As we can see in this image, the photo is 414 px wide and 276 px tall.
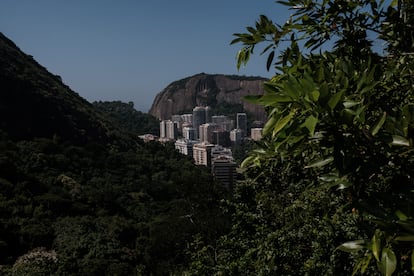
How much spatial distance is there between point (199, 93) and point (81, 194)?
75.1 metres

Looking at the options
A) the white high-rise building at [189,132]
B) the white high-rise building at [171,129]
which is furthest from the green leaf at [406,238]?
the white high-rise building at [171,129]

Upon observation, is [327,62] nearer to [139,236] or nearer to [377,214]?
[377,214]

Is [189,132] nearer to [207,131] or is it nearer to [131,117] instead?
[207,131]

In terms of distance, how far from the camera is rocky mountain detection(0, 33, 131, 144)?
25469 mm

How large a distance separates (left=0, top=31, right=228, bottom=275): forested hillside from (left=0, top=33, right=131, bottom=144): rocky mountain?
7cm

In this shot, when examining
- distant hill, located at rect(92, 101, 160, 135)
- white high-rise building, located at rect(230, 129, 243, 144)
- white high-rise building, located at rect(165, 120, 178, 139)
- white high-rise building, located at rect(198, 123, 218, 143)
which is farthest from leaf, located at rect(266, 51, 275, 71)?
white high-rise building, located at rect(165, 120, 178, 139)

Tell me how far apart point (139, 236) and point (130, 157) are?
13061 mm

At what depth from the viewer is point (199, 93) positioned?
311ft

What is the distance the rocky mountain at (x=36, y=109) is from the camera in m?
25.5

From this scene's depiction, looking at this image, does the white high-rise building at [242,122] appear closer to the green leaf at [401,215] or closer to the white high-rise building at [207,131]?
the white high-rise building at [207,131]

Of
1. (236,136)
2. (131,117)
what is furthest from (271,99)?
(236,136)

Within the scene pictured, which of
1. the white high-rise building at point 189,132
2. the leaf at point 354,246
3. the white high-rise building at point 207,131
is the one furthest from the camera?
the white high-rise building at point 189,132

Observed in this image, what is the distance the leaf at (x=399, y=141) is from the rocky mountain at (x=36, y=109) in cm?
2602

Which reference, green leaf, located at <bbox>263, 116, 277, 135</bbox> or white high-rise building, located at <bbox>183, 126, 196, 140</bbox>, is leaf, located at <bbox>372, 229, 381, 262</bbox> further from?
white high-rise building, located at <bbox>183, 126, 196, 140</bbox>
